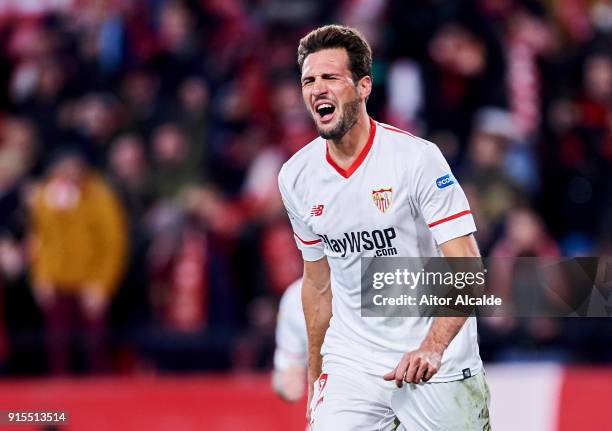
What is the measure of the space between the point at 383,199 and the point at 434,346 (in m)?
0.67

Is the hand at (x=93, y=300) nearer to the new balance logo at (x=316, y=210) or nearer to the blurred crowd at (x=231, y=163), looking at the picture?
the blurred crowd at (x=231, y=163)

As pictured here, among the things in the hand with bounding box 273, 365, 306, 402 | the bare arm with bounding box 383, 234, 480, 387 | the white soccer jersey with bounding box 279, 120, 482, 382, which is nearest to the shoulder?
the white soccer jersey with bounding box 279, 120, 482, 382

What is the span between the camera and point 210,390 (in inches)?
358

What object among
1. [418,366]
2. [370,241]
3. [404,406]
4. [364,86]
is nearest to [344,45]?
[364,86]

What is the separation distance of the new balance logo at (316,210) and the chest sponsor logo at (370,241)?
0.14m

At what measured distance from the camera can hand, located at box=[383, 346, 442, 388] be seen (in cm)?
511

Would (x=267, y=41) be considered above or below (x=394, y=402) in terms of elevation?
above

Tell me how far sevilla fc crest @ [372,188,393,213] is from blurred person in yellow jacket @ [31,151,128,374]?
5.47 meters

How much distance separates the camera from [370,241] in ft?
18.1

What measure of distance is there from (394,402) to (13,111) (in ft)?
24.0

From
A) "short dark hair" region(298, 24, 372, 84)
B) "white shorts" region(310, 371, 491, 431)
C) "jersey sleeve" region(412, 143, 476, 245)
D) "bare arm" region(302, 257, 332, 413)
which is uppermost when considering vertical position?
"short dark hair" region(298, 24, 372, 84)

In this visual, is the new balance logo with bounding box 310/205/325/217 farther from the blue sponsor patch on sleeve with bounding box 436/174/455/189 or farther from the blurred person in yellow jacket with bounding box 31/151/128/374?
the blurred person in yellow jacket with bounding box 31/151/128/374

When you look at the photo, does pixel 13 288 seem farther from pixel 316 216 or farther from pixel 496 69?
pixel 316 216

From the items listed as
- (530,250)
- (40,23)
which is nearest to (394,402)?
(530,250)
